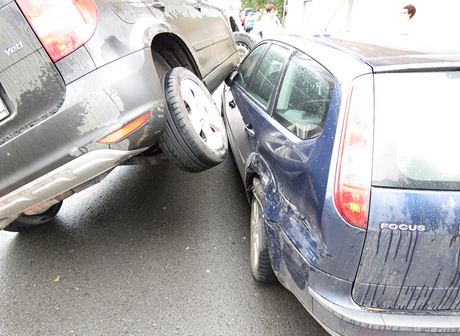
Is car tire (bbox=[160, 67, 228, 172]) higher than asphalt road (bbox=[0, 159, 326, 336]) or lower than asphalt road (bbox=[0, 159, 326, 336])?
higher

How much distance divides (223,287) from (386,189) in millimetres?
1425

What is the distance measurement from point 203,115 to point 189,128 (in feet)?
1.32

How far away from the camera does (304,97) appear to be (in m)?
1.93

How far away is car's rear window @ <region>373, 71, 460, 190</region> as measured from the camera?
1.36 meters

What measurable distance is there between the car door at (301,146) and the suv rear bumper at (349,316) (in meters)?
0.11

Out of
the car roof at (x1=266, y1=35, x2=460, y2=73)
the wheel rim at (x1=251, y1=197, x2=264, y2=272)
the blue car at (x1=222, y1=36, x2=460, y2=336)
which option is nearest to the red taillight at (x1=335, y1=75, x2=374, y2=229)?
the blue car at (x1=222, y1=36, x2=460, y2=336)

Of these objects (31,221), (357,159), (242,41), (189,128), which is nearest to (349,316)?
(357,159)

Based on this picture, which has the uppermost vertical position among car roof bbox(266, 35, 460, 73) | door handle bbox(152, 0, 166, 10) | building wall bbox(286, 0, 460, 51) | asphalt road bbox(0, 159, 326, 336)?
door handle bbox(152, 0, 166, 10)

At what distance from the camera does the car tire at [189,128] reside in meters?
2.18

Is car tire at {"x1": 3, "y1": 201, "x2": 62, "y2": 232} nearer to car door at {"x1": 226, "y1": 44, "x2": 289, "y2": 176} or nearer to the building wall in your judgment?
car door at {"x1": 226, "y1": 44, "x2": 289, "y2": 176}

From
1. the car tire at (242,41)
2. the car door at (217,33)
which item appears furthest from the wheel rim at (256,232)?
the car tire at (242,41)

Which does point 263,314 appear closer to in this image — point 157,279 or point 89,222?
point 157,279

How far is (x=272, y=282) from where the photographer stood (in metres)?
2.34

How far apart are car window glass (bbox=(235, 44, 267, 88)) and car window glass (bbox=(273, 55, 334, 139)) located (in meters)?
0.87
